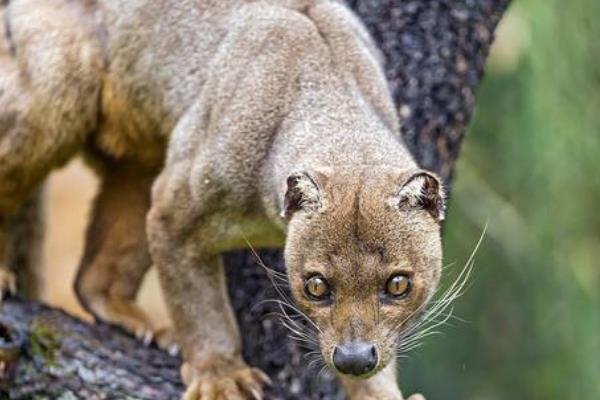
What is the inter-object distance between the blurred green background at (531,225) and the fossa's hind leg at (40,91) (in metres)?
2.97

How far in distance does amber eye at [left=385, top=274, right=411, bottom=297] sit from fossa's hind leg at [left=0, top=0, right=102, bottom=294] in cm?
230

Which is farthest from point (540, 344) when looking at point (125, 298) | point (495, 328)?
point (125, 298)

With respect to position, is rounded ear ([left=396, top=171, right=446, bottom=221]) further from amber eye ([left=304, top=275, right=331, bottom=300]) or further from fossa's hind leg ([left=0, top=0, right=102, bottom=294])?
fossa's hind leg ([left=0, top=0, right=102, bottom=294])

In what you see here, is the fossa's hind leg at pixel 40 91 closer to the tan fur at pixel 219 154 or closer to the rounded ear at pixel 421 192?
the tan fur at pixel 219 154

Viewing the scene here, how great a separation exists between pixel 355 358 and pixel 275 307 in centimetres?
169

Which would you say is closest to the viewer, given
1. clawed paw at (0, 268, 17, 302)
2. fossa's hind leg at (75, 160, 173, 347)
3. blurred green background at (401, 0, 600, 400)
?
clawed paw at (0, 268, 17, 302)

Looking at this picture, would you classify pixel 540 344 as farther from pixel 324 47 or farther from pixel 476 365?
pixel 324 47

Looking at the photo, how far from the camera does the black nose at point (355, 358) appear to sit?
5406 millimetres

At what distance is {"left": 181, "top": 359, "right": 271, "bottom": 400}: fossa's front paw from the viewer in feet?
21.0

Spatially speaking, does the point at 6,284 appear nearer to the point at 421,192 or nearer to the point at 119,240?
the point at 119,240

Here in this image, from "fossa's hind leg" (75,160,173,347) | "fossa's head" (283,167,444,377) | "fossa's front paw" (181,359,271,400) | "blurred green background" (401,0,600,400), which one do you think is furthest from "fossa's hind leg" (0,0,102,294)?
"blurred green background" (401,0,600,400)

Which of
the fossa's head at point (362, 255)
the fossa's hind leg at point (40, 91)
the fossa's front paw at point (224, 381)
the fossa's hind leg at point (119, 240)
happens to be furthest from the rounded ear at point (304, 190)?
the fossa's hind leg at point (119, 240)

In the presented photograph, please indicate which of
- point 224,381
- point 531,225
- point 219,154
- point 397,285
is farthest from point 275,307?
point 531,225

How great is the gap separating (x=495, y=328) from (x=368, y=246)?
5.70 m
